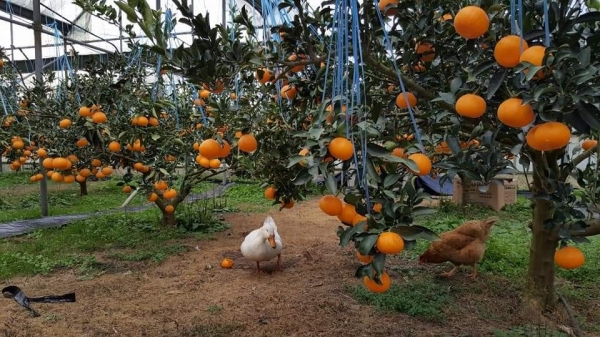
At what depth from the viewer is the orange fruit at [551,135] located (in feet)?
3.58

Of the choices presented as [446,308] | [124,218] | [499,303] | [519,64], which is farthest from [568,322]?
[124,218]

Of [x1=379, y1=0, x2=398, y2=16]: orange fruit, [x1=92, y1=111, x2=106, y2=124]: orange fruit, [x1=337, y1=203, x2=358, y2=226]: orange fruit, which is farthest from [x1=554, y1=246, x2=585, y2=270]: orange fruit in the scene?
[x1=92, y1=111, x2=106, y2=124]: orange fruit

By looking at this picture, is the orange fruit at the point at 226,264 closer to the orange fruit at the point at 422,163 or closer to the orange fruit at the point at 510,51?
the orange fruit at the point at 422,163

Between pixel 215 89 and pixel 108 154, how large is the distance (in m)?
2.93

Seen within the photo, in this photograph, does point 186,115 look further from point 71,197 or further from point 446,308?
point 71,197

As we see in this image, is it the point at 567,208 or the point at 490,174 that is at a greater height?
the point at 490,174

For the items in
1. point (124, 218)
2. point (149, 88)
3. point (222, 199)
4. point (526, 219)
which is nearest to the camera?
point (149, 88)

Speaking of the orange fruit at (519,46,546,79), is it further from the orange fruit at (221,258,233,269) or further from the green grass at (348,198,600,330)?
the orange fruit at (221,258,233,269)

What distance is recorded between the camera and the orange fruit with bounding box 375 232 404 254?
3.59 feet

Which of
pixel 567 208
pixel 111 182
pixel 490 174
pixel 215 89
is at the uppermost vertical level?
pixel 215 89

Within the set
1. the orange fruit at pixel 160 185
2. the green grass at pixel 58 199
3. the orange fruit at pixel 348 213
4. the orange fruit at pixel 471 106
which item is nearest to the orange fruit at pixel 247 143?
the orange fruit at pixel 348 213

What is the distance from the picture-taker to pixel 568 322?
2414 mm

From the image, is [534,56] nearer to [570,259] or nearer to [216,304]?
[570,259]

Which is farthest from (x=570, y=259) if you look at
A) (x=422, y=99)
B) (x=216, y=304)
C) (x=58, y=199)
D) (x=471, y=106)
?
(x=58, y=199)
